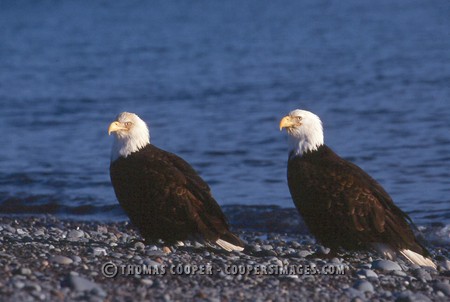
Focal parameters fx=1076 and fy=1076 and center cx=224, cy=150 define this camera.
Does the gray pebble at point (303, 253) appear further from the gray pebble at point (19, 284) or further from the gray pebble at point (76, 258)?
the gray pebble at point (19, 284)

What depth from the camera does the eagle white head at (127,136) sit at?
845 cm

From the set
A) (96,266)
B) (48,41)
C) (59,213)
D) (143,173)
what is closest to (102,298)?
(96,266)

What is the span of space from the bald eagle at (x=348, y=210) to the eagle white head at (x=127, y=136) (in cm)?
126

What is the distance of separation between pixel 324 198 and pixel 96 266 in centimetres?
197

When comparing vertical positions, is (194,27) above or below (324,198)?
above

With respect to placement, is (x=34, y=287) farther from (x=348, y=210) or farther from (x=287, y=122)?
(x=287, y=122)

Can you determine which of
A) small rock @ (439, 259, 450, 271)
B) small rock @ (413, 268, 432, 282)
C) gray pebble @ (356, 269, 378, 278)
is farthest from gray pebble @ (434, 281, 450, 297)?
small rock @ (439, 259, 450, 271)

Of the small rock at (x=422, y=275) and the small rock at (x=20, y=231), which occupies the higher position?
the small rock at (x=422, y=275)

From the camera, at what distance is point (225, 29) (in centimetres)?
3384

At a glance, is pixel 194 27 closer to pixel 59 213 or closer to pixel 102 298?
pixel 59 213

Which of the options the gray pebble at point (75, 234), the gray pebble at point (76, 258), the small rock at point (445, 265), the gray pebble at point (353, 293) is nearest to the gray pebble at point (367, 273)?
the gray pebble at point (353, 293)

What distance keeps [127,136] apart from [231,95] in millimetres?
11688

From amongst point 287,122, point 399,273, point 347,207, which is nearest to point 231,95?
point 287,122

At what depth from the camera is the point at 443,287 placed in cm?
669
